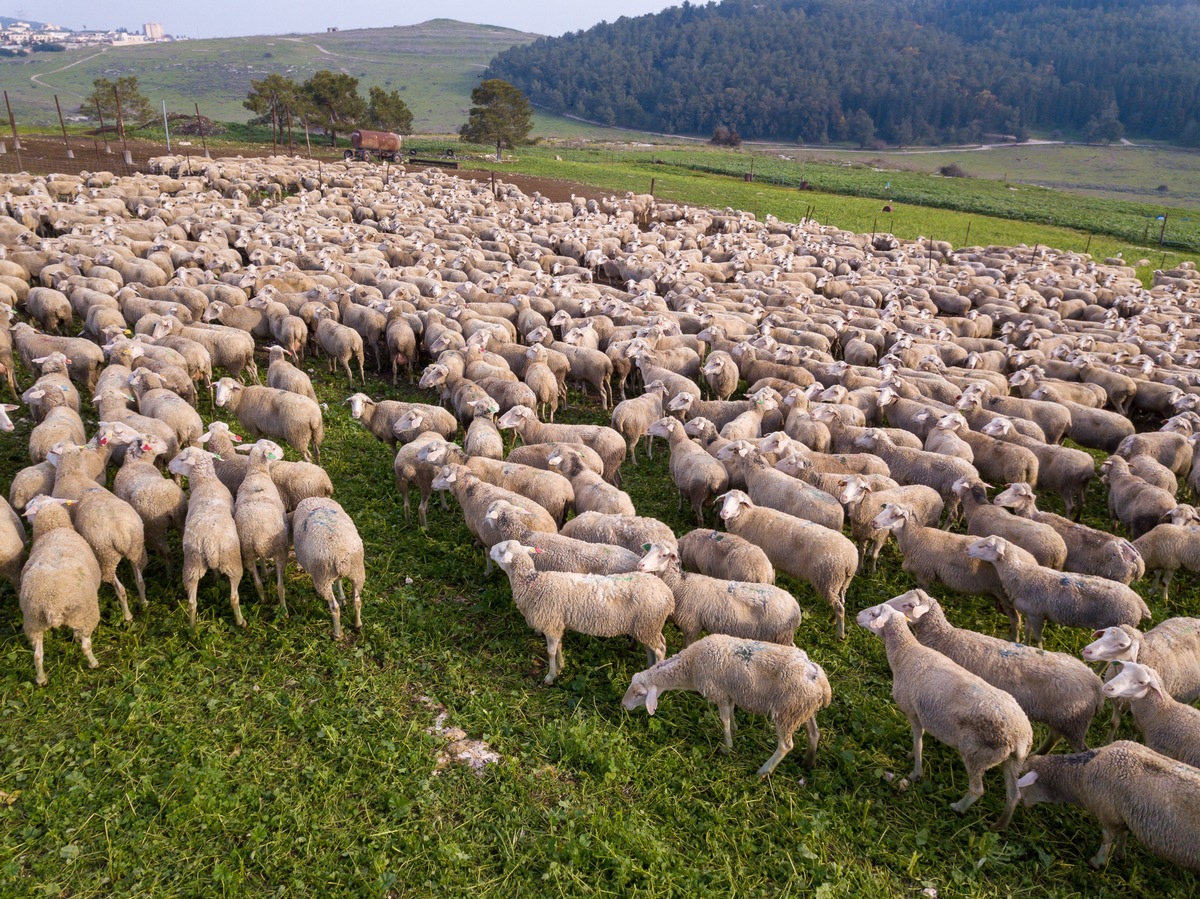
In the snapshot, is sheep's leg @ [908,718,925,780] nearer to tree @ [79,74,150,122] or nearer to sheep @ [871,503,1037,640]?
sheep @ [871,503,1037,640]

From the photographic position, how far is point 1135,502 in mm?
10078

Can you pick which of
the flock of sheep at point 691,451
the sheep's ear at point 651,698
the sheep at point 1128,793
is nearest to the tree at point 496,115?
the flock of sheep at point 691,451

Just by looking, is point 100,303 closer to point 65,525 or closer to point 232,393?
point 232,393

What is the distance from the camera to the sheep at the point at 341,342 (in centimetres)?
1480

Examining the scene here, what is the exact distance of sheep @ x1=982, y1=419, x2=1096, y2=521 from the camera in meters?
11.0

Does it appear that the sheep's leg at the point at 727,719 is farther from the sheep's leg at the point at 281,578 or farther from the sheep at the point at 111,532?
the sheep at the point at 111,532

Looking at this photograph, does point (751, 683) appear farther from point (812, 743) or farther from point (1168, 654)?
point (1168, 654)

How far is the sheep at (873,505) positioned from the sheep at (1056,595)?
3.94ft

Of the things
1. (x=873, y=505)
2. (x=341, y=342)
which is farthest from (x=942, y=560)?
(x=341, y=342)

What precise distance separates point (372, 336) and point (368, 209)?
15.5 metres

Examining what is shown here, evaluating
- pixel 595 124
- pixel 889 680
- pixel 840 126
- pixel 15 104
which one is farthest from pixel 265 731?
pixel 595 124

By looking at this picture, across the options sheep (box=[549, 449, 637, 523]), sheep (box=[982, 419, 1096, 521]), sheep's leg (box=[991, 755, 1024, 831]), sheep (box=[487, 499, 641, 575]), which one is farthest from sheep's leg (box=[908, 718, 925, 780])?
sheep (box=[982, 419, 1096, 521])

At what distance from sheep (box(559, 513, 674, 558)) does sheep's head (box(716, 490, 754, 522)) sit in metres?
0.73

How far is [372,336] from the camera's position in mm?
15617
